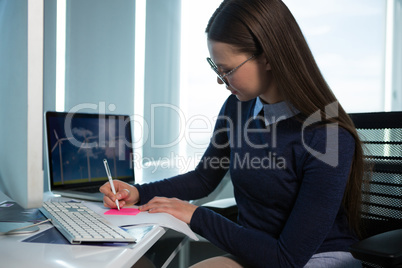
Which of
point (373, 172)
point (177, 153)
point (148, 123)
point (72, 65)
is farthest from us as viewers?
point (177, 153)

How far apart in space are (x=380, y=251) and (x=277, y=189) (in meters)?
0.28

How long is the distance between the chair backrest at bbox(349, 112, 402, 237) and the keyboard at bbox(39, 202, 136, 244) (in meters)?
0.71

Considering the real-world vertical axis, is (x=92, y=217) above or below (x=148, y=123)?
below

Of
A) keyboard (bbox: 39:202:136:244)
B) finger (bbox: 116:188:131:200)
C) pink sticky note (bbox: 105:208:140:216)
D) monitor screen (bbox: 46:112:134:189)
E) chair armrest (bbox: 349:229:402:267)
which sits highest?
monitor screen (bbox: 46:112:134:189)

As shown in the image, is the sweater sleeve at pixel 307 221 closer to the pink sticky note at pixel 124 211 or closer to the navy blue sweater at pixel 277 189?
the navy blue sweater at pixel 277 189

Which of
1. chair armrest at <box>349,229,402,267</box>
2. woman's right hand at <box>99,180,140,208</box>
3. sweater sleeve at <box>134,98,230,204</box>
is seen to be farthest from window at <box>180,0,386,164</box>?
chair armrest at <box>349,229,402,267</box>

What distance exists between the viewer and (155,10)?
2.67m

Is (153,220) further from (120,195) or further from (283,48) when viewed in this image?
(283,48)

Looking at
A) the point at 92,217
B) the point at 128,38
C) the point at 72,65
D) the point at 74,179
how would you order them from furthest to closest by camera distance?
1. the point at 128,38
2. the point at 72,65
3. the point at 74,179
4. the point at 92,217

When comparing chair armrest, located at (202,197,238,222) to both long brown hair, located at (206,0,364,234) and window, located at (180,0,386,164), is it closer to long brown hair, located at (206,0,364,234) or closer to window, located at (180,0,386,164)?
long brown hair, located at (206,0,364,234)

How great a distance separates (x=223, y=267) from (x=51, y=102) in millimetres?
1085

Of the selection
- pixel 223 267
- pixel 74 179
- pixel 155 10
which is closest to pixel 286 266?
pixel 223 267

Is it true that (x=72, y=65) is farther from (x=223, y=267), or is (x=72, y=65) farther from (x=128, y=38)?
(x=223, y=267)

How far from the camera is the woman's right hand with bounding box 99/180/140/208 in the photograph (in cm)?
97
